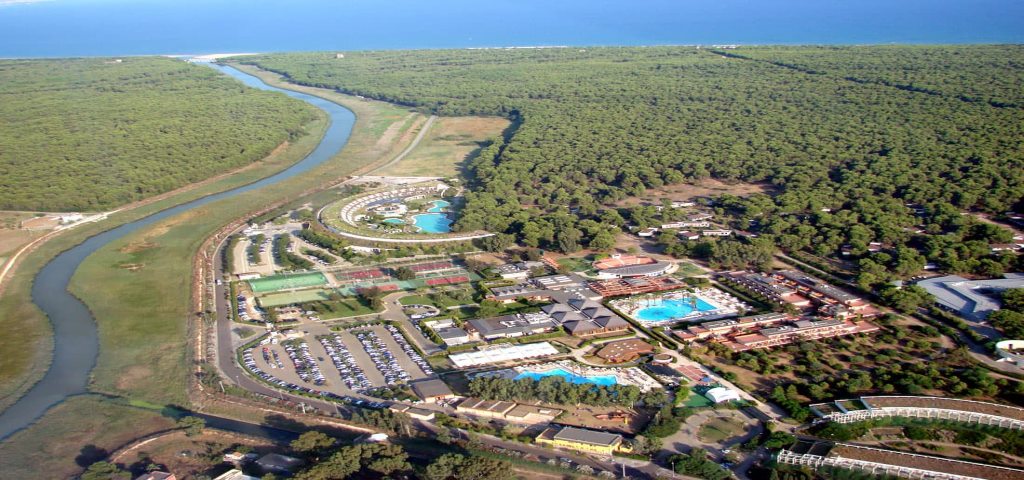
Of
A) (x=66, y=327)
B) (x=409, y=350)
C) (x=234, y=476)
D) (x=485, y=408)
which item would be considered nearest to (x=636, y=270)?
(x=409, y=350)

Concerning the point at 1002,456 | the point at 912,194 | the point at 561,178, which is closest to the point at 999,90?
the point at 912,194

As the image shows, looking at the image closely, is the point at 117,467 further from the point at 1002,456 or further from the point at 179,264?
the point at 1002,456

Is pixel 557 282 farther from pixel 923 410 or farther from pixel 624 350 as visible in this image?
pixel 923 410

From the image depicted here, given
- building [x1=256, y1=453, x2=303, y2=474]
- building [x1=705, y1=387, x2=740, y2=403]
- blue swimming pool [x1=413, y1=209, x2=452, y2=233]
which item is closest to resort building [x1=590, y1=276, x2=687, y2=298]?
building [x1=705, y1=387, x2=740, y2=403]

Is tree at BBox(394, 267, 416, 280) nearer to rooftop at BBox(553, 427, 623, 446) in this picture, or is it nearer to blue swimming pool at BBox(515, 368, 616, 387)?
blue swimming pool at BBox(515, 368, 616, 387)

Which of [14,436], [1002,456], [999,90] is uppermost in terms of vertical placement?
[999,90]

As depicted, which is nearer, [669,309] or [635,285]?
[669,309]

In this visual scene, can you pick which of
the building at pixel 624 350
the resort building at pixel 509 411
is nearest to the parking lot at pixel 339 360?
the resort building at pixel 509 411
